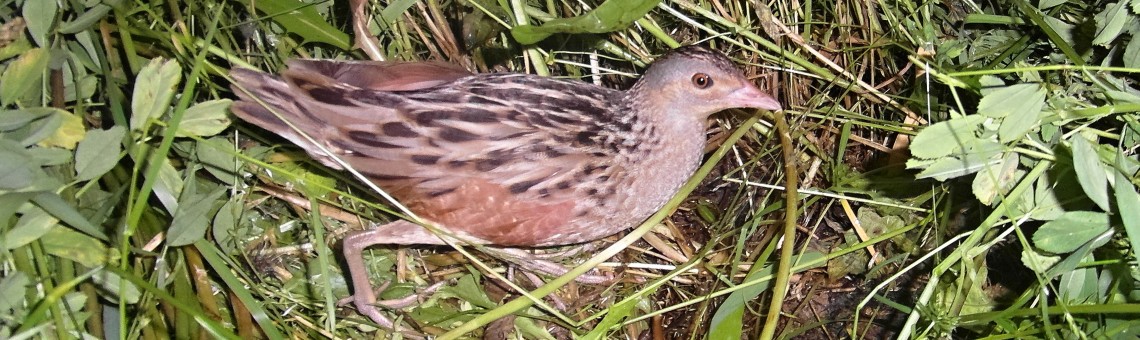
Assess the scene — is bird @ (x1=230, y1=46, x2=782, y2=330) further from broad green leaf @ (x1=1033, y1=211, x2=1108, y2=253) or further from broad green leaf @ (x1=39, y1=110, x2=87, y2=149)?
broad green leaf @ (x1=1033, y1=211, x2=1108, y2=253)

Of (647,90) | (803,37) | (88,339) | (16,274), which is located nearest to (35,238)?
(16,274)

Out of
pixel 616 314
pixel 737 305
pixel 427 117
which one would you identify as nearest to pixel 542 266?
pixel 616 314

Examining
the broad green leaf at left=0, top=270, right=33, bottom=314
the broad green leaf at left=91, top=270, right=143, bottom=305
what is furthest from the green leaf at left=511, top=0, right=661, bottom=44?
the broad green leaf at left=0, top=270, right=33, bottom=314

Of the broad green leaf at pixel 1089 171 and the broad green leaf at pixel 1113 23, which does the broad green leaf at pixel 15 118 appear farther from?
the broad green leaf at pixel 1113 23

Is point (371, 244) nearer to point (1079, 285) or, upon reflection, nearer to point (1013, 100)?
point (1013, 100)

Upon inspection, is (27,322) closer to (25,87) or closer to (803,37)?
(25,87)

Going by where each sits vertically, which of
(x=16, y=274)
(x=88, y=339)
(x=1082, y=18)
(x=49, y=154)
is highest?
(x=1082, y=18)

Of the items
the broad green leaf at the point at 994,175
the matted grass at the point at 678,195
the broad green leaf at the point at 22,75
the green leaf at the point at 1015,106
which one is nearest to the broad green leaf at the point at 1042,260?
the matted grass at the point at 678,195
